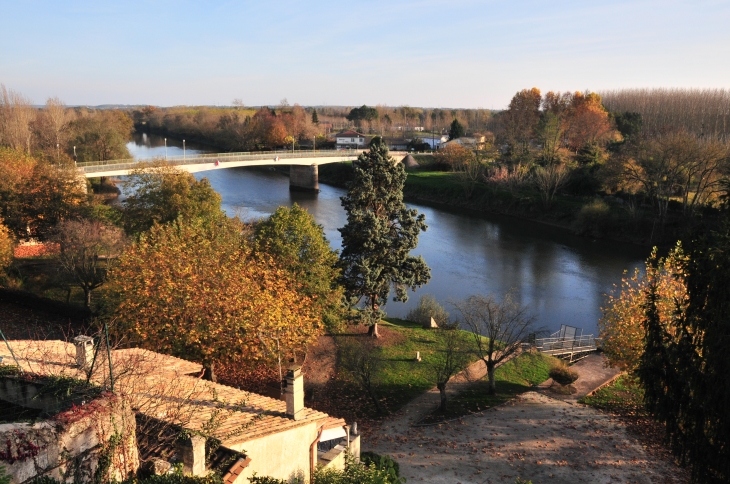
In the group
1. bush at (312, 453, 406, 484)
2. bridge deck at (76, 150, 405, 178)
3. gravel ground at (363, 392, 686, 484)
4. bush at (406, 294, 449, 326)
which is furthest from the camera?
bridge deck at (76, 150, 405, 178)

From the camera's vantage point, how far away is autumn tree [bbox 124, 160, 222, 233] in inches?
1085

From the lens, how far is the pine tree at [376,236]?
71.3 ft

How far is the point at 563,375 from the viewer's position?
1778 cm

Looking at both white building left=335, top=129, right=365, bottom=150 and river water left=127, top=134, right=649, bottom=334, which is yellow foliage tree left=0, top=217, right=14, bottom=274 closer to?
river water left=127, top=134, right=649, bottom=334

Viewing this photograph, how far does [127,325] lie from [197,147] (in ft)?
310

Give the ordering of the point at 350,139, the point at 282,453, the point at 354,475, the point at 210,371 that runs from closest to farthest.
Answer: the point at 354,475
the point at 282,453
the point at 210,371
the point at 350,139

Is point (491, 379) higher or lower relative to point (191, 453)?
lower

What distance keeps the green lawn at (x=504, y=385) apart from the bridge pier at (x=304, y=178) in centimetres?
4784

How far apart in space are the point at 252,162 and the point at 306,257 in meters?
42.8

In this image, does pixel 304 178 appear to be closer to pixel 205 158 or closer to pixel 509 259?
pixel 205 158

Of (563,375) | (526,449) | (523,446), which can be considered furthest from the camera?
(563,375)

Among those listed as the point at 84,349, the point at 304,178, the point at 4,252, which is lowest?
the point at 4,252

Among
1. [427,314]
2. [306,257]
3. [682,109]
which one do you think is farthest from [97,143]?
[682,109]

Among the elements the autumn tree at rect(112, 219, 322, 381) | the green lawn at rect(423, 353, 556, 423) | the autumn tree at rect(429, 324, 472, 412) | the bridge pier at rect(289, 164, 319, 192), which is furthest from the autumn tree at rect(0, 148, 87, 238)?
the bridge pier at rect(289, 164, 319, 192)
